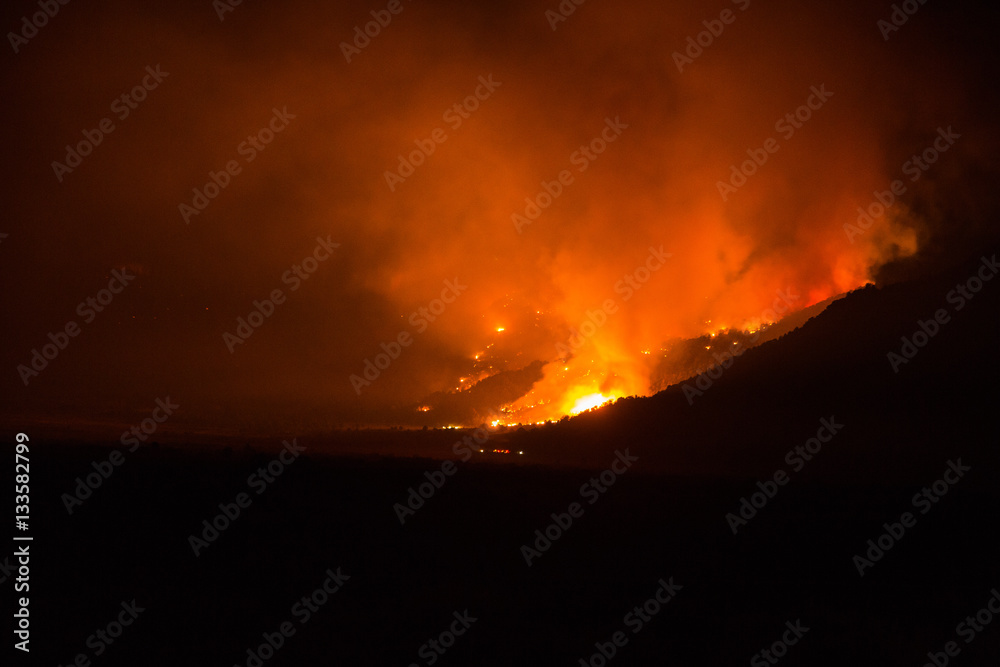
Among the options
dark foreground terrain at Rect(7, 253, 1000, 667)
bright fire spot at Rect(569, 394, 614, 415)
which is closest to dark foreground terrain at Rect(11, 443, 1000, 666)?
dark foreground terrain at Rect(7, 253, 1000, 667)

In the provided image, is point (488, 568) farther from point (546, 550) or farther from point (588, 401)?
point (588, 401)

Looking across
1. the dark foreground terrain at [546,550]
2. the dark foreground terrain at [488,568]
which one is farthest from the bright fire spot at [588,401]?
the dark foreground terrain at [488,568]

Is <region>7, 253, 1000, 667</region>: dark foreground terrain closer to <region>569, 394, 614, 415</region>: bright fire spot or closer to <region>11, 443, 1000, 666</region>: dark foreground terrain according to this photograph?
<region>11, 443, 1000, 666</region>: dark foreground terrain

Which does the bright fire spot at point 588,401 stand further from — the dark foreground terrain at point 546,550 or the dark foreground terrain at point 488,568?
the dark foreground terrain at point 488,568

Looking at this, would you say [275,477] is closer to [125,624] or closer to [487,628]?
[125,624]

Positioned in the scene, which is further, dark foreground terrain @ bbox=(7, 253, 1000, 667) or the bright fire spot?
the bright fire spot

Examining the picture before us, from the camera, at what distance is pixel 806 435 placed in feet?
79.7

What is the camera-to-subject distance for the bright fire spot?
34688 millimetres

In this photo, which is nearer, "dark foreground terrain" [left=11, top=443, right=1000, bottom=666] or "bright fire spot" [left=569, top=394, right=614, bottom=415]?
"dark foreground terrain" [left=11, top=443, right=1000, bottom=666]

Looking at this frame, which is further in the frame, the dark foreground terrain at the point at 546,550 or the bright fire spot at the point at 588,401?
the bright fire spot at the point at 588,401

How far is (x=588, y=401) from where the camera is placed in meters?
35.3

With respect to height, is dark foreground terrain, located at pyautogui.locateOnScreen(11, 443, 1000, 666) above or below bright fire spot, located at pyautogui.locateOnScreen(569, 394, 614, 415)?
below

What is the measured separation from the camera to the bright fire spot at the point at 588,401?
34.7 m

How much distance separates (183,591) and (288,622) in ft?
7.79
